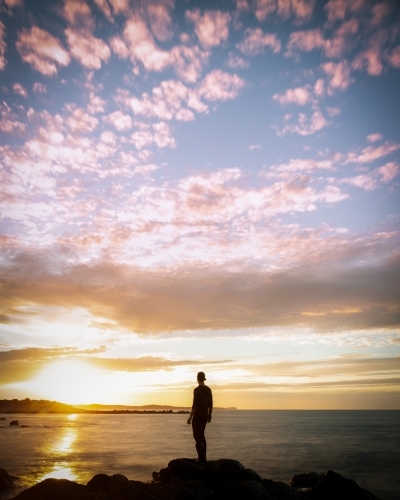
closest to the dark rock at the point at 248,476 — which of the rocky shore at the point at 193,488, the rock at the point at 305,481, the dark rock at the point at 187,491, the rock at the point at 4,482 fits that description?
the rocky shore at the point at 193,488

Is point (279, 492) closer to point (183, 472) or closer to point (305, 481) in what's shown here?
point (183, 472)

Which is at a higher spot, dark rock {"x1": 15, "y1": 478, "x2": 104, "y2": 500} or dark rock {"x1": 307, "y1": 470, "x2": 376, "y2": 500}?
dark rock {"x1": 15, "y1": 478, "x2": 104, "y2": 500}

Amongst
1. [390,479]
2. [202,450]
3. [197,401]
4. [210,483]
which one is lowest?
[390,479]

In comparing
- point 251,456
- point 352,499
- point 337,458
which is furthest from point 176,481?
point 337,458

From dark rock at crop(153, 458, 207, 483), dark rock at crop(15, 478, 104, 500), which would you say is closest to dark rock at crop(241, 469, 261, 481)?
dark rock at crop(153, 458, 207, 483)

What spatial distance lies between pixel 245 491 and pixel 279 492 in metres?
1.12

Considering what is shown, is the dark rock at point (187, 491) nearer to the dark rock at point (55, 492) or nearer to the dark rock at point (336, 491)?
the dark rock at point (55, 492)

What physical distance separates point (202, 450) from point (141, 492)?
4.09m

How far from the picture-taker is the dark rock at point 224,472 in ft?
37.0

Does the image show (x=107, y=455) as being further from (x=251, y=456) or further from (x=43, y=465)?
(x=251, y=456)

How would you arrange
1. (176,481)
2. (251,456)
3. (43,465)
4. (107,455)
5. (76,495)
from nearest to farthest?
1. (76,495)
2. (176,481)
3. (43,465)
4. (107,455)
5. (251,456)

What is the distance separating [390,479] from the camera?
20.4 meters

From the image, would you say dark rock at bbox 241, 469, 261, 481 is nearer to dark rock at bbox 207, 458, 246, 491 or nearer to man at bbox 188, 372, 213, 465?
dark rock at bbox 207, 458, 246, 491

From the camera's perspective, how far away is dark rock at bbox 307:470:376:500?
1123cm
